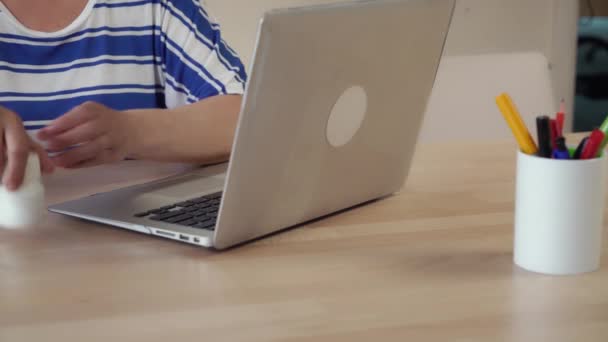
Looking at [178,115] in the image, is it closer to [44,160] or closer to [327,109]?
[44,160]

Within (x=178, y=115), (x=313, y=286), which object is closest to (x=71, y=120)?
(x=178, y=115)

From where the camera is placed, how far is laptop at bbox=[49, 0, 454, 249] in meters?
0.72

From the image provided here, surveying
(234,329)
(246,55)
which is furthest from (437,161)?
(246,55)

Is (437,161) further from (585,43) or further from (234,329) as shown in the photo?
(585,43)

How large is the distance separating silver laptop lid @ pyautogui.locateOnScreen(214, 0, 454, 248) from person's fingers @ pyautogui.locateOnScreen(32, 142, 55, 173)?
0.25 meters

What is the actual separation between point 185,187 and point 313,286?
1.10ft

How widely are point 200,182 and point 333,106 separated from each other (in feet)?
0.85

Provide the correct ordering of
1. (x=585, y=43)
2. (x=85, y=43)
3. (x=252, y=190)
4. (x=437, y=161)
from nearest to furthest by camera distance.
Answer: (x=252, y=190), (x=437, y=161), (x=85, y=43), (x=585, y=43)

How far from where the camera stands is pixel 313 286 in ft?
2.26

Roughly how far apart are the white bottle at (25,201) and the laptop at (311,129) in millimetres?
52

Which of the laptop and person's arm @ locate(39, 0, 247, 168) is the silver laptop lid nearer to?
the laptop

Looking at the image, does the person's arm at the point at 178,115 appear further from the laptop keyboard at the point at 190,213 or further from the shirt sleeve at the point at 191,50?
the laptop keyboard at the point at 190,213

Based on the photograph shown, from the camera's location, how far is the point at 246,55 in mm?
2303

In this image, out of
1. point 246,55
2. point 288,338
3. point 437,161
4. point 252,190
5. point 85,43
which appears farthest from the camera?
point 246,55
